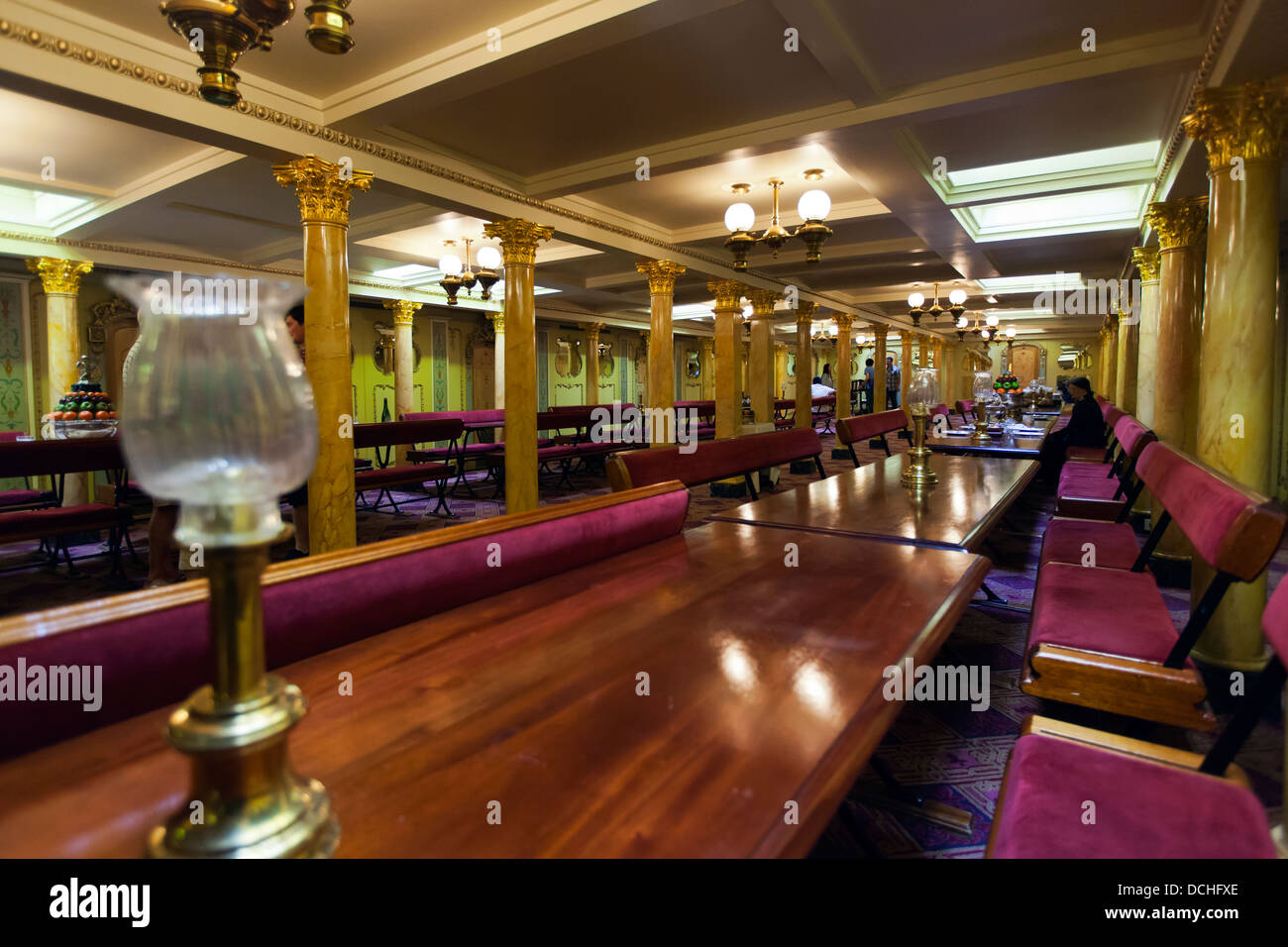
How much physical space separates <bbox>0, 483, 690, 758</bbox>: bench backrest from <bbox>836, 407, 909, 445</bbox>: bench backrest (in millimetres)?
4687

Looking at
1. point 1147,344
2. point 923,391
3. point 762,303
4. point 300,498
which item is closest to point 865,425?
point 1147,344

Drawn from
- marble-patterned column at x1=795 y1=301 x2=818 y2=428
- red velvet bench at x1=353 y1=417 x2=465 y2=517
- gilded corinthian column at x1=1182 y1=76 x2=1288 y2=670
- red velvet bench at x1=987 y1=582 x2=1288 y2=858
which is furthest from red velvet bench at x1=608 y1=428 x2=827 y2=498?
marble-patterned column at x1=795 y1=301 x2=818 y2=428

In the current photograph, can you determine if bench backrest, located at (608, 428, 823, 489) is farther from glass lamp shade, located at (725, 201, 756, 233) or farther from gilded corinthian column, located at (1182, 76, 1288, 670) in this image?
gilded corinthian column, located at (1182, 76, 1288, 670)

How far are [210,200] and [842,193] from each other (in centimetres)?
665

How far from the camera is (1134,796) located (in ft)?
3.96

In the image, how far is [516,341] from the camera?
22.0 ft

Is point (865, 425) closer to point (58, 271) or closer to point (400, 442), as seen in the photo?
point (400, 442)

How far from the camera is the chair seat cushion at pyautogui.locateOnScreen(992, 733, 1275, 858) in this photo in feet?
3.55

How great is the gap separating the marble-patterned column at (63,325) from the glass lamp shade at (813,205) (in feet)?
28.1

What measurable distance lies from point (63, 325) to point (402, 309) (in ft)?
17.1

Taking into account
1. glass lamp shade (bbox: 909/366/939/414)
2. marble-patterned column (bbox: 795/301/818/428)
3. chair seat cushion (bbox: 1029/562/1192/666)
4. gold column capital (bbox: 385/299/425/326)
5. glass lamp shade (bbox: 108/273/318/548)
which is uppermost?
gold column capital (bbox: 385/299/425/326)

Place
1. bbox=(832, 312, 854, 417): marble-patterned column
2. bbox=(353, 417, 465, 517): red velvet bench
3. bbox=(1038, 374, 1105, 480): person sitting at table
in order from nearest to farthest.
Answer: bbox=(353, 417, 465, 517): red velvet bench, bbox=(1038, 374, 1105, 480): person sitting at table, bbox=(832, 312, 854, 417): marble-patterned column

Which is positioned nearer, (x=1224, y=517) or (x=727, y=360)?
(x=1224, y=517)
